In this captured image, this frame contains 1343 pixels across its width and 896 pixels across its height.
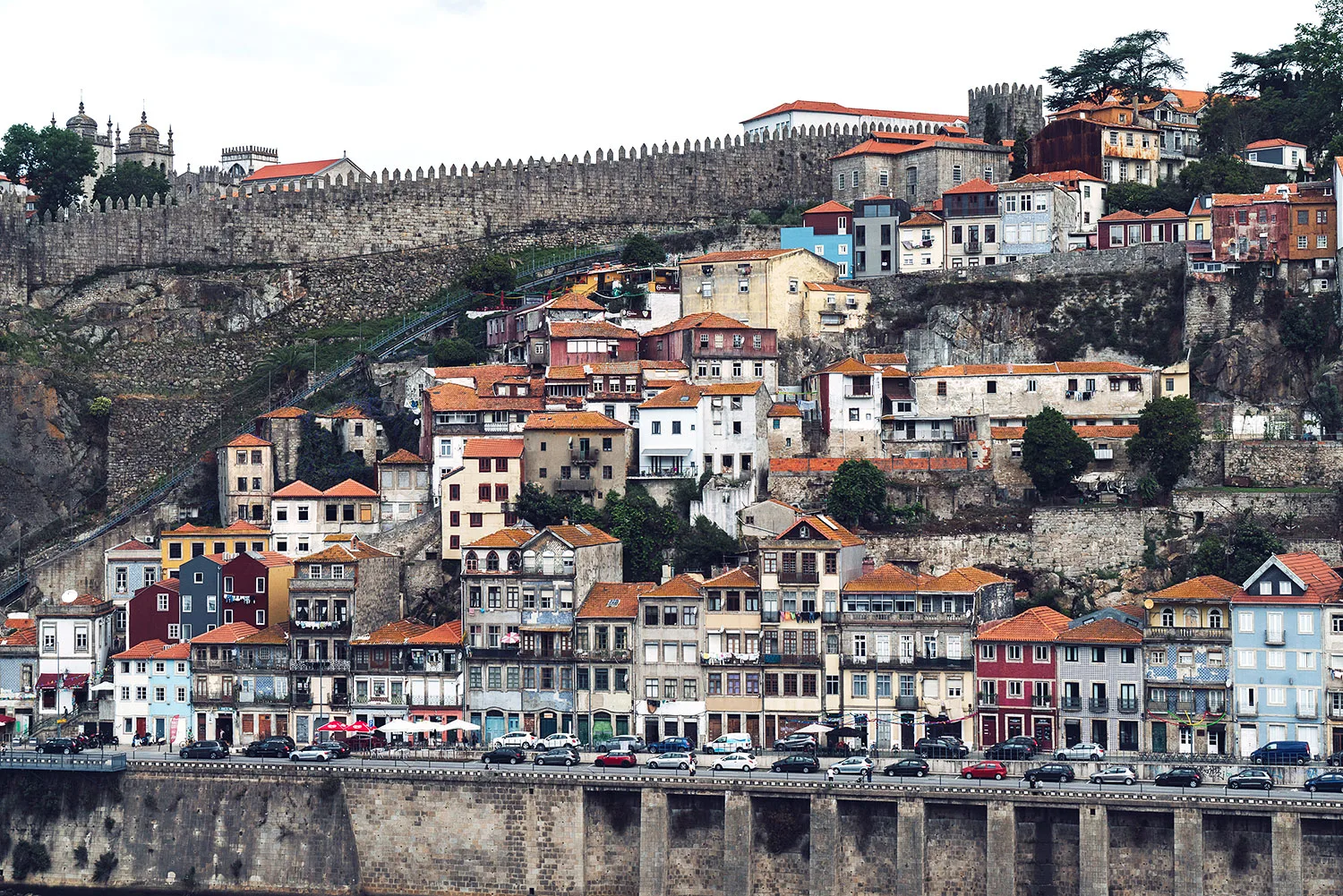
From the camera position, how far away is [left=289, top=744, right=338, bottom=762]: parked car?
8681 cm

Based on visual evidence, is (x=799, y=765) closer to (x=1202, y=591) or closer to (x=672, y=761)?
(x=672, y=761)

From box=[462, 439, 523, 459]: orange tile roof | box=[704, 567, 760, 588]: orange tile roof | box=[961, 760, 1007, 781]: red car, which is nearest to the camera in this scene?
box=[961, 760, 1007, 781]: red car

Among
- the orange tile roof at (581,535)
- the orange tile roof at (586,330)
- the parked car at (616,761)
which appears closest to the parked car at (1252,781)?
the parked car at (616,761)

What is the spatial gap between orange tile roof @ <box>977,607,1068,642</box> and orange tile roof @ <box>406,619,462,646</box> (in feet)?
59.9

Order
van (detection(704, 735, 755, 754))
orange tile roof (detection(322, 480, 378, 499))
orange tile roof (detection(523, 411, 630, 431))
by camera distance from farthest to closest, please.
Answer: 1. orange tile roof (detection(322, 480, 378, 499))
2. orange tile roof (detection(523, 411, 630, 431))
3. van (detection(704, 735, 755, 754))

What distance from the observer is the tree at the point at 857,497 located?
97500 mm

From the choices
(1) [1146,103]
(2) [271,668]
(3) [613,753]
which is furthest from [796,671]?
(1) [1146,103]

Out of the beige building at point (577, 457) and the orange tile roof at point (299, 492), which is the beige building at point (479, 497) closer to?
the beige building at point (577, 457)

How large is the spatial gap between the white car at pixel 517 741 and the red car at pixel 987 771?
1526 centimetres

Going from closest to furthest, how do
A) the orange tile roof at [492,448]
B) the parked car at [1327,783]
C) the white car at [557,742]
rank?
the parked car at [1327,783], the white car at [557,742], the orange tile roof at [492,448]

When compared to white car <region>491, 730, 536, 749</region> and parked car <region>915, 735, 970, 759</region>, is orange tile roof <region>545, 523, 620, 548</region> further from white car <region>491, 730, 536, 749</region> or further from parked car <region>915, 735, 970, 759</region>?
parked car <region>915, 735, 970, 759</region>

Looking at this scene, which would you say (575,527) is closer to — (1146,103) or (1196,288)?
(1196,288)

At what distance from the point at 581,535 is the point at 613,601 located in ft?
10.6

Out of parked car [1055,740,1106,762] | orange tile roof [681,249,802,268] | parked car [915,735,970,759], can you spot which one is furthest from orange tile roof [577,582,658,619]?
orange tile roof [681,249,802,268]
